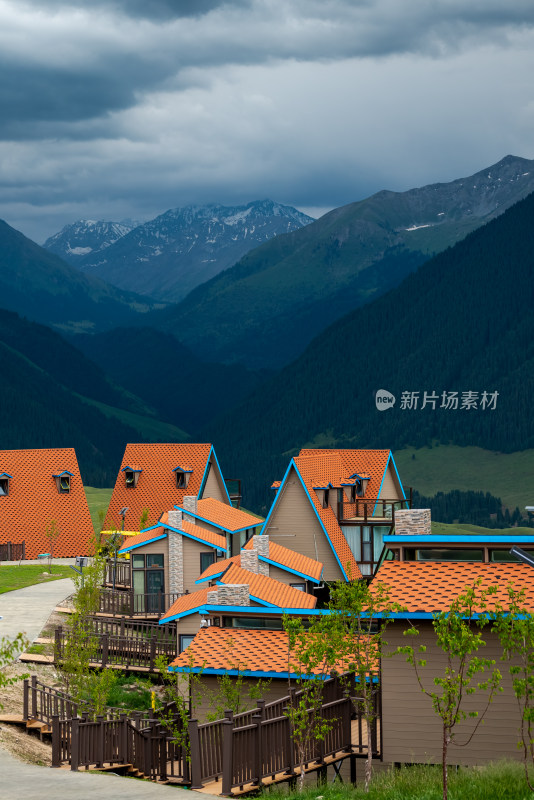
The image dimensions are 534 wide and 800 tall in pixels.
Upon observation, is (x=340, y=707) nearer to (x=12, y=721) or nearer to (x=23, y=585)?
(x=12, y=721)

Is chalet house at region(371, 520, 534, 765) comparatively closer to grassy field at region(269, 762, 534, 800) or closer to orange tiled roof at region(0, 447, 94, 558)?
grassy field at region(269, 762, 534, 800)

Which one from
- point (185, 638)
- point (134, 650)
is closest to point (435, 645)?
point (185, 638)

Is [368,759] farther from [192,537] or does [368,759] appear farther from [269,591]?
[192,537]

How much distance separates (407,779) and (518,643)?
471 centimetres

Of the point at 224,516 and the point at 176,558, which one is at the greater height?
the point at 224,516

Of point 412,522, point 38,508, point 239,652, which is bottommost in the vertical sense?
point 239,652

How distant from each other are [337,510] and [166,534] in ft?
57.7

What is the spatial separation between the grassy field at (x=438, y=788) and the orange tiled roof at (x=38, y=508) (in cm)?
6399

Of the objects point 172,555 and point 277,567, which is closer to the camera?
point 277,567

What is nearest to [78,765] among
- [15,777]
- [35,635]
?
[15,777]

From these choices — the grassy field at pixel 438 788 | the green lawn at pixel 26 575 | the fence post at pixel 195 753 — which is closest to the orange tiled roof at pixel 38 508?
the green lawn at pixel 26 575

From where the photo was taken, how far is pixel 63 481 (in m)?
92.1

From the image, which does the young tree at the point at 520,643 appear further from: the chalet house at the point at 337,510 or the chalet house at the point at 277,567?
the chalet house at the point at 337,510

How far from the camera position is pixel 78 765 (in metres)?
31.0
